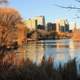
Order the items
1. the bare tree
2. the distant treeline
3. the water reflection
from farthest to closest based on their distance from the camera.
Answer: the distant treeline → the bare tree → the water reflection

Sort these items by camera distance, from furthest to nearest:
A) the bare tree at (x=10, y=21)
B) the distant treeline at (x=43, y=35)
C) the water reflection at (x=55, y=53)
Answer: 1. the distant treeline at (x=43, y=35)
2. the bare tree at (x=10, y=21)
3. the water reflection at (x=55, y=53)

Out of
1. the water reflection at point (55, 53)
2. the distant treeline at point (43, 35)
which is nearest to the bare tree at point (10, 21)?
the water reflection at point (55, 53)

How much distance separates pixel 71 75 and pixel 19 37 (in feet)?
179

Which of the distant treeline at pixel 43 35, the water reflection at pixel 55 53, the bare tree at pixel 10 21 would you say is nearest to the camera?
the water reflection at pixel 55 53

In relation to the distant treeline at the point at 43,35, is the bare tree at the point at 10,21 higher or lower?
higher

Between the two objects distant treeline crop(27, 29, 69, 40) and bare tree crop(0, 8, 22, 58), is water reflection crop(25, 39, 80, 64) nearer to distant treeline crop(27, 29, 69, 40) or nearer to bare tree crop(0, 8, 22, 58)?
bare tree crop(0, 8, 22, 58)

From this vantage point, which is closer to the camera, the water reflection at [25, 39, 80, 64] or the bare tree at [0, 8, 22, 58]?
the water reflection at [25, 39, 80, 64]

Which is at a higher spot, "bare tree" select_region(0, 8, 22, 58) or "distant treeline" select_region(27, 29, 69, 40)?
"bare tree" select_region(0, 8, 22, 58)

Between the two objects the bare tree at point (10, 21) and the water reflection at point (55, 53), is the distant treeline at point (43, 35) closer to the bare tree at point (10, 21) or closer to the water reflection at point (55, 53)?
the bare tree at point (10, 21)

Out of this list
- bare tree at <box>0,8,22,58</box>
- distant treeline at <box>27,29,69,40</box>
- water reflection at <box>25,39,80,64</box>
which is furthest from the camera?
distant treeline at <box>27,29,69,40</box>

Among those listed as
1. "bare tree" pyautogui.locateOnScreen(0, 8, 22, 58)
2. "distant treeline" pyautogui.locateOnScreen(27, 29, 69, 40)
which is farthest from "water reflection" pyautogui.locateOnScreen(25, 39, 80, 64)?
"distant treeline" pyautogui.locateOnScreen(27, 29, 69, 40)

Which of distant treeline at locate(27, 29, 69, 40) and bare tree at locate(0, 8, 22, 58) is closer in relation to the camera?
bare tree at locate(0, 8, 22, 58)

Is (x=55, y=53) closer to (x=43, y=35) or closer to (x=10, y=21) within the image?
(x=10, y=21)

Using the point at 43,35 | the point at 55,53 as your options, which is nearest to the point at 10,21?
the point at 55,53
